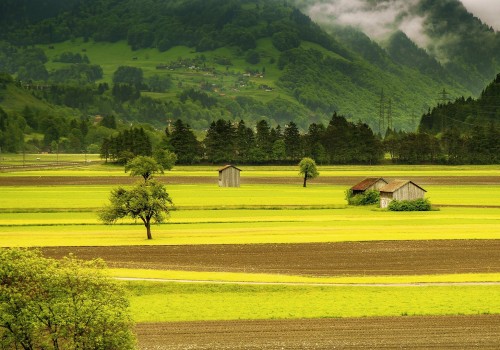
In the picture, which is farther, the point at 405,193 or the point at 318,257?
the point at 405,193

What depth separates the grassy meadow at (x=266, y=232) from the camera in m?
44.0

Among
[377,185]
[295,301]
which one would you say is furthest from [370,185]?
[295,301]

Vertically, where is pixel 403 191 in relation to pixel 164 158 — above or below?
below

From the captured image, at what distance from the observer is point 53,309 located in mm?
29922

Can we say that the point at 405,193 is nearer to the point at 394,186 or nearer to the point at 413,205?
the point at 394,186

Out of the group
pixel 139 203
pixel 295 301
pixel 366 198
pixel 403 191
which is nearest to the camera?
pixel 295 301

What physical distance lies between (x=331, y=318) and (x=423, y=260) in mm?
19421

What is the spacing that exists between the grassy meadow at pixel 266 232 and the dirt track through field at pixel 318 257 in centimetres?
256

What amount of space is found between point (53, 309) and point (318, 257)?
32.9 metres

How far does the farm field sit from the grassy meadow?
0.43ft

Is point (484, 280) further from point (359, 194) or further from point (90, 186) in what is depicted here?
point (90, 186)

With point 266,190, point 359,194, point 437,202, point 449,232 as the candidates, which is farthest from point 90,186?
point 449,232

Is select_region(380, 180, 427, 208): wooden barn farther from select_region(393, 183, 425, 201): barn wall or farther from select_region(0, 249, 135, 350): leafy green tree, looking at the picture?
select_region(0, 249, 135, 350): leafy green tree

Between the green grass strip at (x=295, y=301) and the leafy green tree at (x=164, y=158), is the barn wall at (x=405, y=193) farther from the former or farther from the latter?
the leafy green tree at (x=164, y=158)
